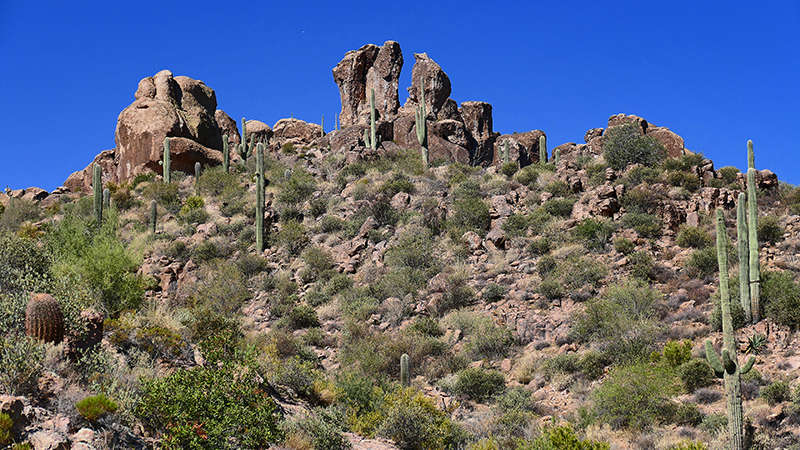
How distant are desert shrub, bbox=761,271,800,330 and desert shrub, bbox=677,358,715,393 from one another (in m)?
2.80

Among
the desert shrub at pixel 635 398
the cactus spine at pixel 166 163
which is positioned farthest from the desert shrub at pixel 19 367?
the cactus spine at pixel 166 163

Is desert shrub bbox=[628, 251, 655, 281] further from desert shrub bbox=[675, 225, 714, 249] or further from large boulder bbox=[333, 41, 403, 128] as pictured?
large boulder bbox=[333, 41, 403, 128]

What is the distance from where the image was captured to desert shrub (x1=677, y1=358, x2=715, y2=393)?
43.3 feet

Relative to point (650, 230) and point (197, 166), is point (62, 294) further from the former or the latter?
point (197, 166)

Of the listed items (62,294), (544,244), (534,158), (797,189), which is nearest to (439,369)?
(544,244)

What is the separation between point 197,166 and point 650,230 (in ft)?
75.4

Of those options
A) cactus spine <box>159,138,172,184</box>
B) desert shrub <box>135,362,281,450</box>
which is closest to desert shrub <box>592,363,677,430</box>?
desert shrub <box>135,362,281,450</box>

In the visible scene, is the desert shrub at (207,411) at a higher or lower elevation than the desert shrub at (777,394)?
higher

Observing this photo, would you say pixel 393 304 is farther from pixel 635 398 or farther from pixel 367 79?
pixel 367 79

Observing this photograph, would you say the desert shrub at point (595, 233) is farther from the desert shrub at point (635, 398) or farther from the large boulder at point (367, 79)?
the large boulder at point (367, 79)

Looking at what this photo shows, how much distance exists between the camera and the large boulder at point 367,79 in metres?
44.5

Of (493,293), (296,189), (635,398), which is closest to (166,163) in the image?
(296,189)

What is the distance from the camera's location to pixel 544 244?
21328 mm

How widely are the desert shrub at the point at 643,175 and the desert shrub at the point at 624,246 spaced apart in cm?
493
